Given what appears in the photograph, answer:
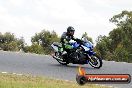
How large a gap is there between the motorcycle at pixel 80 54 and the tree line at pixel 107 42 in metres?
33.4

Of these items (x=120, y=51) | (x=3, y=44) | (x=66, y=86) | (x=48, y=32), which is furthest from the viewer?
(x=48, y=32)

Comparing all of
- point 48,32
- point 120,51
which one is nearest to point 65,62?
point 120,51

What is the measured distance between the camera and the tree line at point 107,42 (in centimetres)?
5100

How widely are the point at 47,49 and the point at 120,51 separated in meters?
9.12

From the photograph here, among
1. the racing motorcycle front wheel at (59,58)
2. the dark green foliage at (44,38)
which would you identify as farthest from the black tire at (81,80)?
the dark green foliage at (44,38)

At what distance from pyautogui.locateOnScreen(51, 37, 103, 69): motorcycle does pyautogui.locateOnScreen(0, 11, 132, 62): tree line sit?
110ft

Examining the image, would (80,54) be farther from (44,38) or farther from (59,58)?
(44,38)

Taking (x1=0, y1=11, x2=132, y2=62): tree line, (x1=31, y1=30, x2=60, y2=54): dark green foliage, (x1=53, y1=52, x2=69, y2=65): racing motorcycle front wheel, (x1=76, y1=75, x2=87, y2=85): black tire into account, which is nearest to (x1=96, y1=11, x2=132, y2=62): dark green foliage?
(x1=0, y1=11, x2=132, y2=62): tree line

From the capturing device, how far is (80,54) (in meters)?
16.0

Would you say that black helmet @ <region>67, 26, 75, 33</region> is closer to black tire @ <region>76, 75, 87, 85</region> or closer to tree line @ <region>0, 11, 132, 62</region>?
black tire @ <region>76, 75, 87, 85</region>

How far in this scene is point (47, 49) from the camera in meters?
53.8

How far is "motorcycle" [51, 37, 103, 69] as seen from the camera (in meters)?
15.7

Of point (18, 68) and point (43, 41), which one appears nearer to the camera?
point (18, 68)

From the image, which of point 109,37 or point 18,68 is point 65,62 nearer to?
point 18,68
